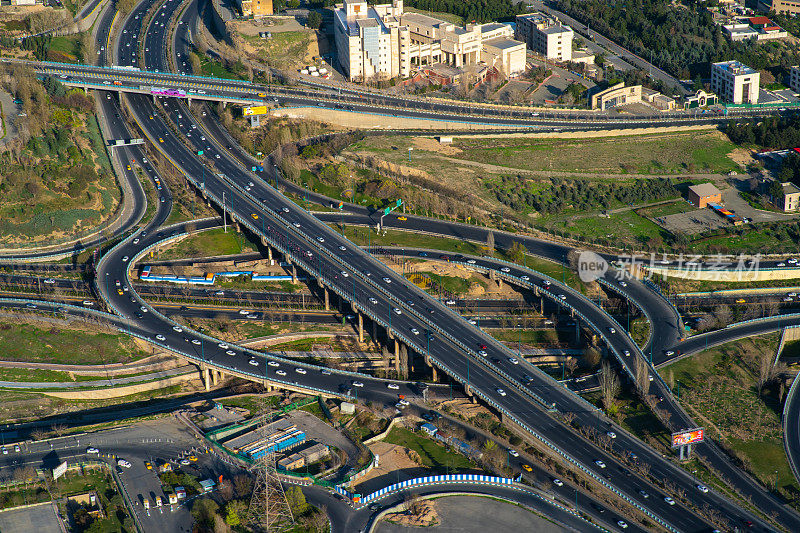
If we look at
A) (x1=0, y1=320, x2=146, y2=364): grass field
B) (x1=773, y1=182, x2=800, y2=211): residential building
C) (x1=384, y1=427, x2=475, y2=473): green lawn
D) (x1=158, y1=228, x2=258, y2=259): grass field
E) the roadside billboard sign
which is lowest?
(x1=384, y1=427, x2=475, y2=473): green lawn

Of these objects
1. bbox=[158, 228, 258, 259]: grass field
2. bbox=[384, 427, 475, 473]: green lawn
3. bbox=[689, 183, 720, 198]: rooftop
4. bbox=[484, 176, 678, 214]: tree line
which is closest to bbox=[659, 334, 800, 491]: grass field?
bbox=[384, 427, 475, 473]: green lawn

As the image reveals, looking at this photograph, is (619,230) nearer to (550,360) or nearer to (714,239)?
(714,239)

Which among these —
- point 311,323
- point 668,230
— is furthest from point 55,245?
point 668,230

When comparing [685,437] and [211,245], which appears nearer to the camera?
[685,437]

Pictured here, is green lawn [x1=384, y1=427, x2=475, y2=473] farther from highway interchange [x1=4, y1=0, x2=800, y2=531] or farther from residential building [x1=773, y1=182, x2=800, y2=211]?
residential building [x1=773, y1=182, x2=800, y2=211]

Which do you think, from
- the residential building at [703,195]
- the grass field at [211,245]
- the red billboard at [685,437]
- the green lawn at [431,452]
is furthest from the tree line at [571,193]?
the red billboard at [685,437]

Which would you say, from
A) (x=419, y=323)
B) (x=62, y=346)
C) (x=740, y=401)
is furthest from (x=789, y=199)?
(x=62, y=346)

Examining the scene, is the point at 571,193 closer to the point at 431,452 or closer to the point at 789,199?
the point at 789,199
